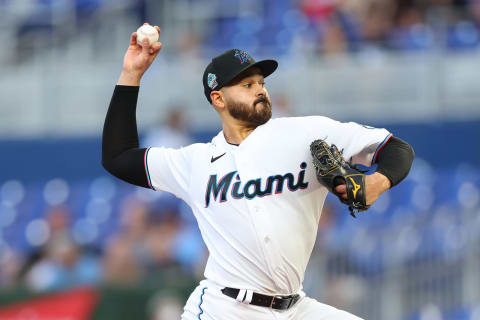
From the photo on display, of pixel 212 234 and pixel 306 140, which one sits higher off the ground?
pixel 306 140

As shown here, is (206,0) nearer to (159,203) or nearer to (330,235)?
(159,203)

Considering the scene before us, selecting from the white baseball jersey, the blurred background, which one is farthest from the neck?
the blurred background

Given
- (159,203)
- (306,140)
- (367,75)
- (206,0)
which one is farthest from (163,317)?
(206,0)

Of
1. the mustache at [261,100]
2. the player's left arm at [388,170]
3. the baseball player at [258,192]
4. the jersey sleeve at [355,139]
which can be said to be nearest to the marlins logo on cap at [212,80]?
the baseball player at [258,192]

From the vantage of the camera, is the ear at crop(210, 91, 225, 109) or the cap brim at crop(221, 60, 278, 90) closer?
the cap brim at crop(221, 60, 278, 90)

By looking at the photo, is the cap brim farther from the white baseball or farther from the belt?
the belt

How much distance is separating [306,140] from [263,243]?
564mm

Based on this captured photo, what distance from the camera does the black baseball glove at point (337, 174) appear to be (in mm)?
3947

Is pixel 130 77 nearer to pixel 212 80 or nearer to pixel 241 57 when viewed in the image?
pixel 212 80

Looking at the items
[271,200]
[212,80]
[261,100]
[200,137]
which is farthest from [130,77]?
[200,137]

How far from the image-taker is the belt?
448 cm

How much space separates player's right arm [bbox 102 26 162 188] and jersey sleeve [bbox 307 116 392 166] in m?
1.14

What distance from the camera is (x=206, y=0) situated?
12594mm

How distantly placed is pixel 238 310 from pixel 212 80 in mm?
1239
